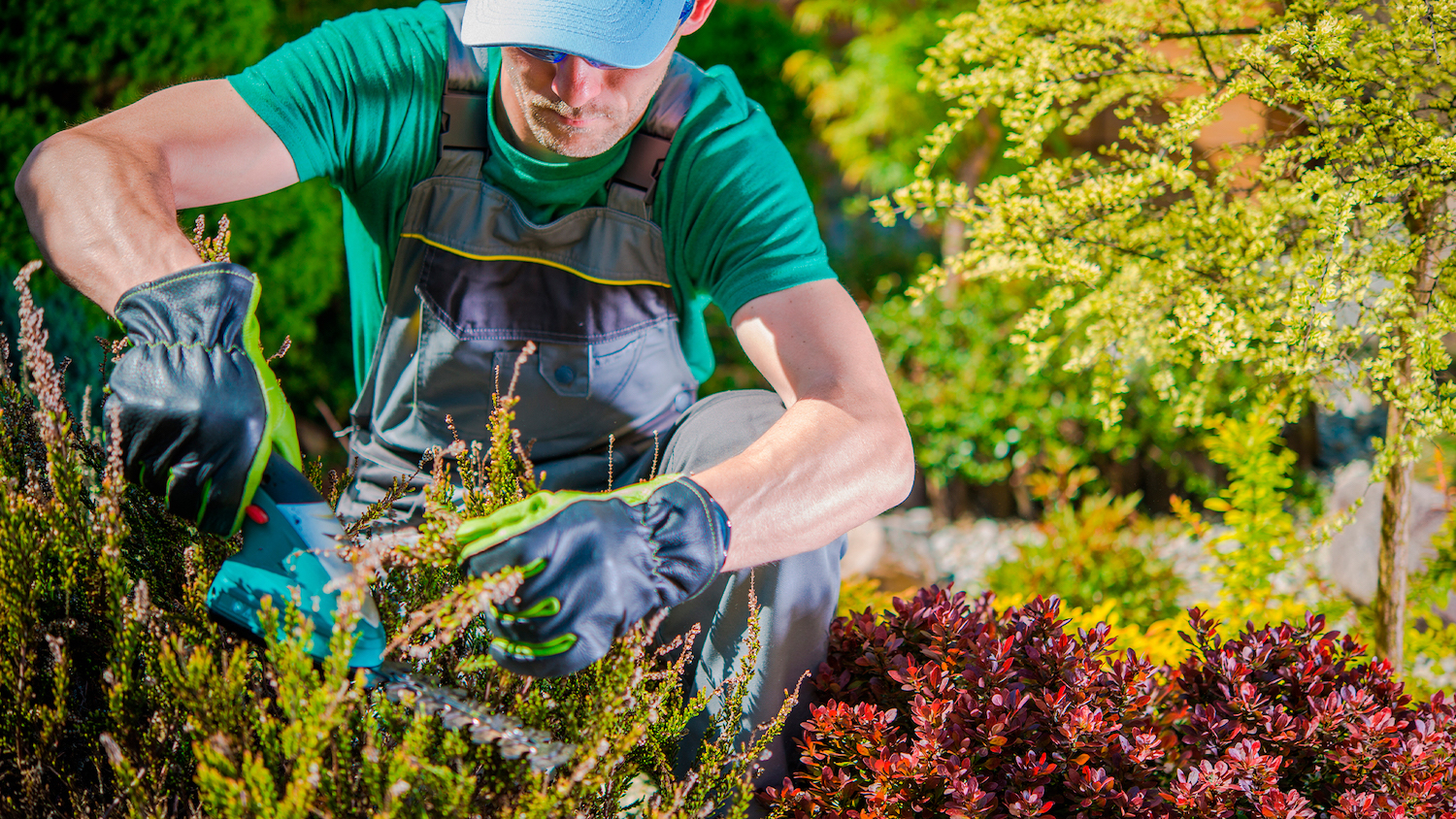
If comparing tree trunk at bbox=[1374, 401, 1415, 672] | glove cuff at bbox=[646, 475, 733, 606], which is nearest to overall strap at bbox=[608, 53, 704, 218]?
glove cuff at bbox=[646, 475, 733, 606]

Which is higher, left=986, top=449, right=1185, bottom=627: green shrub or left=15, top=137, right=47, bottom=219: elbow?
left=15, top=137, right=47, bottom=219: elbow

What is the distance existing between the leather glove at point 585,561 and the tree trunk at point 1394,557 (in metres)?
1.93

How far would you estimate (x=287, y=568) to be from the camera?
1326 millimetres

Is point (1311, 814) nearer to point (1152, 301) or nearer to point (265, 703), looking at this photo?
point (1152, 301)

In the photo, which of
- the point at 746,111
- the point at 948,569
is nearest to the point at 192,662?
the point at 746,111

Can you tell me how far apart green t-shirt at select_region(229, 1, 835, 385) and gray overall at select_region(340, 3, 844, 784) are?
0.14 ft

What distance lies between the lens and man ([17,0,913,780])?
1322mm

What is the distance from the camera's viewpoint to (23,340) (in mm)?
1241

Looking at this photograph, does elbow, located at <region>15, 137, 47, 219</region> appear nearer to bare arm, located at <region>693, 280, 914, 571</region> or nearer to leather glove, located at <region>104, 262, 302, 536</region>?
leather glove, located at <region>104, 262, 302, 536</region>

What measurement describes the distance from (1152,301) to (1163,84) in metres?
0.57

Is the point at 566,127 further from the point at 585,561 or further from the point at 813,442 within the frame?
the point at 585,561

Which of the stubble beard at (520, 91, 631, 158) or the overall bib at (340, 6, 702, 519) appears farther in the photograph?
the overall bib at (340, 6, 702, 519)

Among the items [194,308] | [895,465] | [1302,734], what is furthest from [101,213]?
[1302,734]

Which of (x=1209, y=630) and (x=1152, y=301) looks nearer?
(x=1209, y=630)
